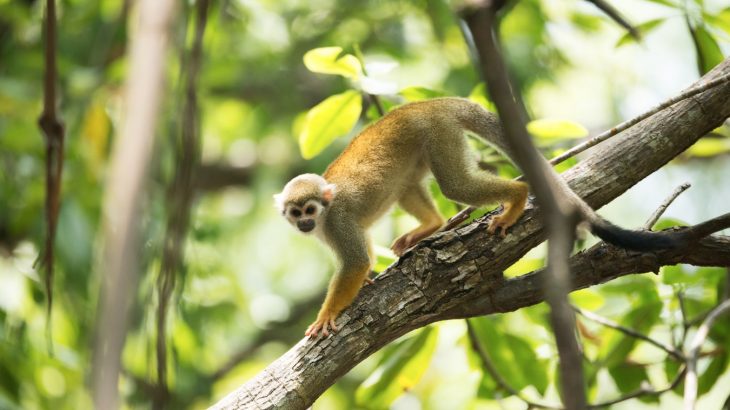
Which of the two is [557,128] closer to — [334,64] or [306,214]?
[334,64]

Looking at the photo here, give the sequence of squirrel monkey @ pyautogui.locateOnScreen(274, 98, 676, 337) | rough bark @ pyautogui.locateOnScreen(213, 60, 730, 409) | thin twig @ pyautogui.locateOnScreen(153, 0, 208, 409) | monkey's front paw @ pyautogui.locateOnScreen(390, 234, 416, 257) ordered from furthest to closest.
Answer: monkey's front paw @ pyautogui.locateOnScreen(390, 234, 416, 257), squirrel monkey @ pyautogui.locateOnScreen(274, 98, 676, 337), rough bark @ pyautogui.locateOnScreen(213, 60, 730, 409), thin twig @ pyautogui.locateOnScreen(153, 0, 208, 409)

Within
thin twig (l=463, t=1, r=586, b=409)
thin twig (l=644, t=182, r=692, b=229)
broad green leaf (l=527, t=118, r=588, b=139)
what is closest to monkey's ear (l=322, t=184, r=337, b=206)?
broad green leaf (l=527, t=118, r=588, b=139)

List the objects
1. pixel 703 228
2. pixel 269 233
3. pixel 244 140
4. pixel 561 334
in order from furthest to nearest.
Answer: pixel 244 140, pixel 269 233, pixel 703 228, pixel 561 334

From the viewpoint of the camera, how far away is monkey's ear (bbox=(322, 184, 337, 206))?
4.30 m

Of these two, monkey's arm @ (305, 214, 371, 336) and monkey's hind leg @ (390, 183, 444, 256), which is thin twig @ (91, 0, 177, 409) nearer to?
monkey's arm @ (305, 214, 371, 336)

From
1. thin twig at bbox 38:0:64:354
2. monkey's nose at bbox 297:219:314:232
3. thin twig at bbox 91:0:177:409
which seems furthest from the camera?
monkey's nose at bbox 297:219:314:232

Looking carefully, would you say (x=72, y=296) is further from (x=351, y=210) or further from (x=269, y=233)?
(x=269, y=233)

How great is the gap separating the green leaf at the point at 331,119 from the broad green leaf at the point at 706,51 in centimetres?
162

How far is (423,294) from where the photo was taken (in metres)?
2.94

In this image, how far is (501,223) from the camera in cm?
303

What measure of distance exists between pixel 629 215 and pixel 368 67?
549cm

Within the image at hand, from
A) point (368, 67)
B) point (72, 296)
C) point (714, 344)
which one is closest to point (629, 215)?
point (714, 344)

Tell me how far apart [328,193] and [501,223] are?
4.93ft

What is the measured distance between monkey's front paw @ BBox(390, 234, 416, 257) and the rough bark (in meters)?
1.18
